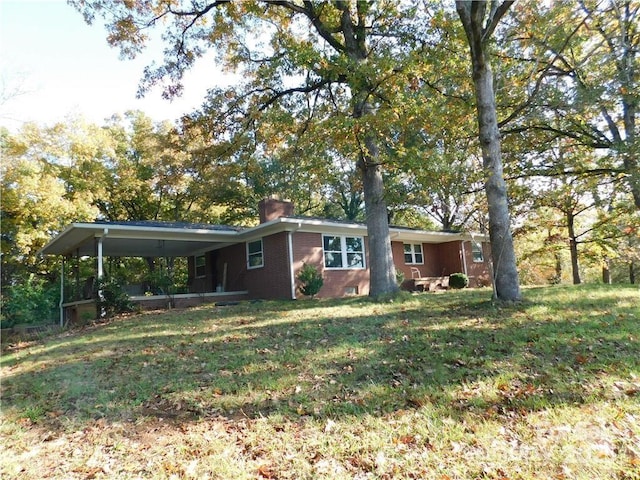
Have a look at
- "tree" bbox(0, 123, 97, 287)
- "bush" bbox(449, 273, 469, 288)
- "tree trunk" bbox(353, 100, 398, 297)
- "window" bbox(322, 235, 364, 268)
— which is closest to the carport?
"tree" bbox(0, 123, 97, 287)

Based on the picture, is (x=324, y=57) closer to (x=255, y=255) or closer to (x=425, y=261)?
(x=255, y=255)

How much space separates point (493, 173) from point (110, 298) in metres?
11.2

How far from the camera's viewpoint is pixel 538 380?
421 centimetres

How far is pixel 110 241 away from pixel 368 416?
14.5 m

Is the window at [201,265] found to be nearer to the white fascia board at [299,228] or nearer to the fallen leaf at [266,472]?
the white fascia board at [299,228]

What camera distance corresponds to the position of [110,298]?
40.4 ft

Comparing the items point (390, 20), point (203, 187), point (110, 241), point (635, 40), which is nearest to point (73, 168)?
point (203, 187)

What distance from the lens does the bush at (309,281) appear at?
1423 cm

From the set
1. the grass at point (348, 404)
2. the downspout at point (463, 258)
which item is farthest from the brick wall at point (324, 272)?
the grass at point (348, 404)

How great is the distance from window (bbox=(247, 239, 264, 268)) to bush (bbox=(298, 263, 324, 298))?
94.8 inches

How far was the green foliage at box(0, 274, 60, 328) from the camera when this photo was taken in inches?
566

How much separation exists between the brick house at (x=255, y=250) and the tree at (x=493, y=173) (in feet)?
13.8

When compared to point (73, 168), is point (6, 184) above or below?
below

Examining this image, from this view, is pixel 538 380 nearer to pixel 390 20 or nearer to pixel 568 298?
pixel 568 298
